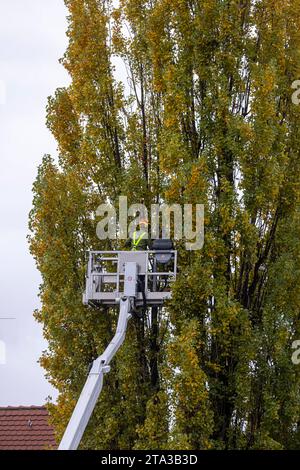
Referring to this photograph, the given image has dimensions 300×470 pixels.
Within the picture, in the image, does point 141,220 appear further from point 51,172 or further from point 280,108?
point 280,108

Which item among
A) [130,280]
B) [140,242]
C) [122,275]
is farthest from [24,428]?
[130,280]

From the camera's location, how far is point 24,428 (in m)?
19.3

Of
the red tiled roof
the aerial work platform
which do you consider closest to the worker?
the aerial work platform

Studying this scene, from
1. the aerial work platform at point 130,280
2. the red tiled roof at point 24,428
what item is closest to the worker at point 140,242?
the aerial work platform at point 130,280

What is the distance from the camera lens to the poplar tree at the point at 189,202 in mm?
13625

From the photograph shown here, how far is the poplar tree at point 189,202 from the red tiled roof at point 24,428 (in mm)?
4881

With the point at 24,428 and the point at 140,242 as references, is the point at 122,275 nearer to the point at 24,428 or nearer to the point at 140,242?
the point at 140,242

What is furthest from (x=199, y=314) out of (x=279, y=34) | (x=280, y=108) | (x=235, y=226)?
(x=279, y=34)

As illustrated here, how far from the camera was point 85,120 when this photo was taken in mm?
15375

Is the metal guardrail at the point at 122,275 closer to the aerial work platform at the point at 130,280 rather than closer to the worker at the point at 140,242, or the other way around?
the aerial work platform at the point at 130,280

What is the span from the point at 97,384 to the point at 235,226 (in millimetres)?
3579

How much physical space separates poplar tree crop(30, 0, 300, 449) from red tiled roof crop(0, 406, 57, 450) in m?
4.88
